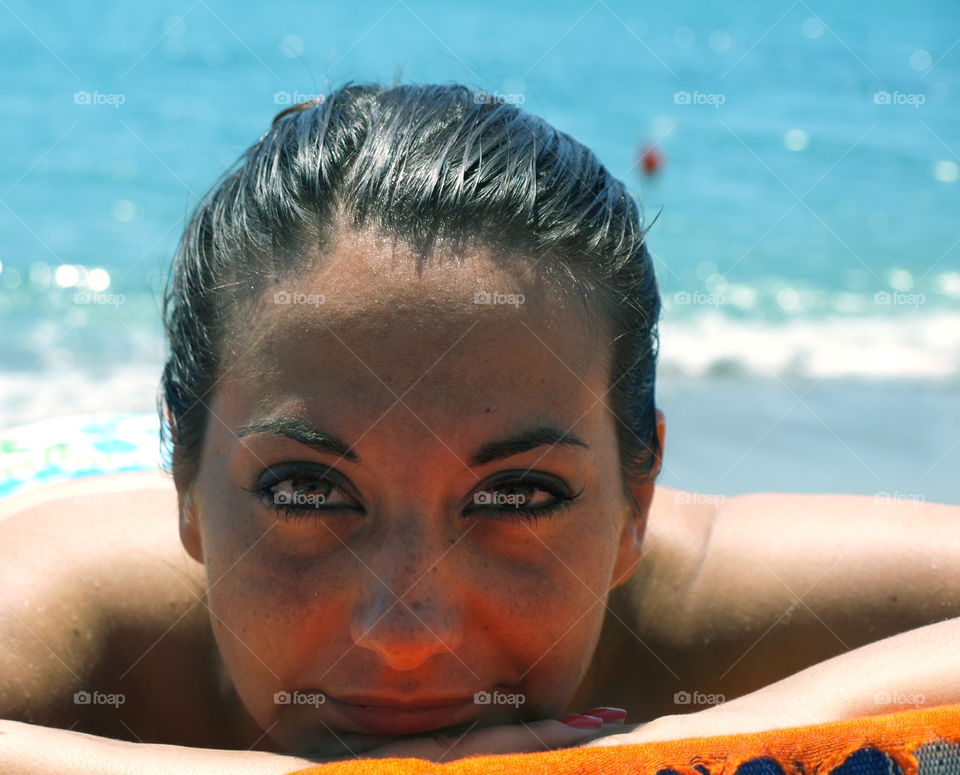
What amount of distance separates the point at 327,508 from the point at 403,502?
14cm

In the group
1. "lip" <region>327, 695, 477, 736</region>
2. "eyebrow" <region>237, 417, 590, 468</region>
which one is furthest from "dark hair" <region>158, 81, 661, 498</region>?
"lip" <region>327, 695, 477, 736</region>

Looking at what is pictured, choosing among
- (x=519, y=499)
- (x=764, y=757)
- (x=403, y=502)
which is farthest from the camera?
(x=519, y=499)

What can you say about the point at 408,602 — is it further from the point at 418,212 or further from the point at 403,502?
the point at 418,212

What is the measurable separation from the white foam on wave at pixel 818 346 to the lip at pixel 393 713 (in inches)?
223

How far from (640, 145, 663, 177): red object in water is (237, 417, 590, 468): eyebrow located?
1003cm

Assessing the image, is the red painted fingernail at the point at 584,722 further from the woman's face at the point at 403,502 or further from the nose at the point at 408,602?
the nose at the point at 408,602

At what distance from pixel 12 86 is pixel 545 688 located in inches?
483

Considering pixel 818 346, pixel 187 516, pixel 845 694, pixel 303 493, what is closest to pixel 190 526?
pixel 187 516

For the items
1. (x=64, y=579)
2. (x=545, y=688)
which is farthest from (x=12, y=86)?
(x=545, y=688)

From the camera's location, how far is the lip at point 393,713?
1868 millimetres

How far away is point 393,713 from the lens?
1.88 meters

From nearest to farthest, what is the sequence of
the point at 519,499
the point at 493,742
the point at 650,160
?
the point at 493,742 → the point at 519,499 → the point at 650,160

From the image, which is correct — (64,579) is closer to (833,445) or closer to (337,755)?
(337,755)

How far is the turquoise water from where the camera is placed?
25.5 ft
